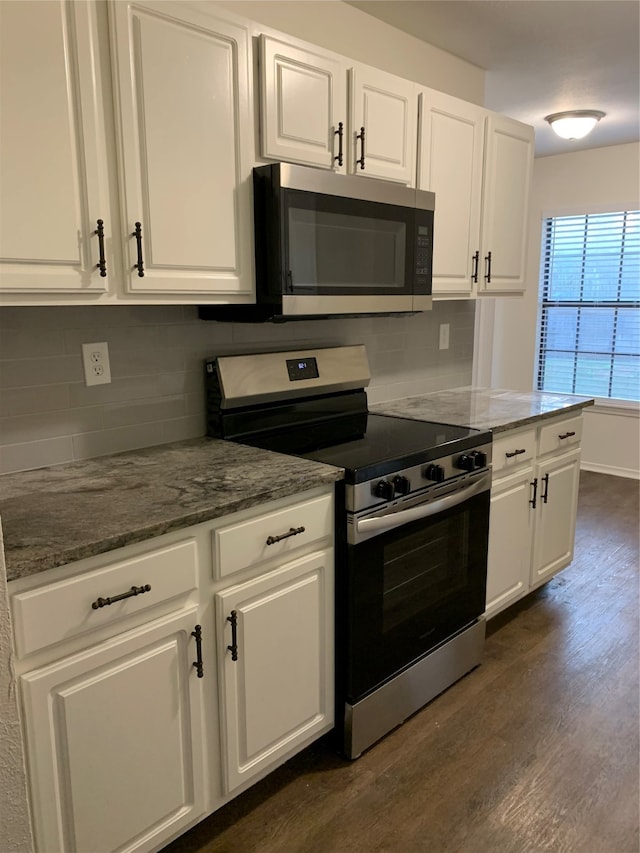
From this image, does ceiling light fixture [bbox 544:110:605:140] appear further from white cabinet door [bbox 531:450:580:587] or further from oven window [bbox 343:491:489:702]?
oven window [bbox 343:491:489:702]

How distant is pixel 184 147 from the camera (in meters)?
1.70

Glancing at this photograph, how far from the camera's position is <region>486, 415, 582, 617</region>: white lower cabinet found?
8.27ft

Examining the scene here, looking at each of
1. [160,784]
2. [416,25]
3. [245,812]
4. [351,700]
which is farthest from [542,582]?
[416,25]

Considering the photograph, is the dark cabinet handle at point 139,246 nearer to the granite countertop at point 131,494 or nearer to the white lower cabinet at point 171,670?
the granite countertop at point 131,494

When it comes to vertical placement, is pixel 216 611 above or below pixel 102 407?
below

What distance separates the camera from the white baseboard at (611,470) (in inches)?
196

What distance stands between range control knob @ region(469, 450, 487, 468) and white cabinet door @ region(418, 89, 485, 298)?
2.44ft

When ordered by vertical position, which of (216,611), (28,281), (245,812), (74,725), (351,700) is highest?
(28,281)

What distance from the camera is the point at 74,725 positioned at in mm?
1305

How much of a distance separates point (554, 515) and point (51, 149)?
8.07ft

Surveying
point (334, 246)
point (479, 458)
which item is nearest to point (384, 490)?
point (479, 458)

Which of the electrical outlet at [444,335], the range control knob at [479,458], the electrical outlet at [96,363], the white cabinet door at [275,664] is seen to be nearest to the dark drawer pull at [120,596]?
the white cabinet door at [275,664]

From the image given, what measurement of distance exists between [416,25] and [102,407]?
6.61ft

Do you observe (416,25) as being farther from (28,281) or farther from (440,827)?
(440,827)
